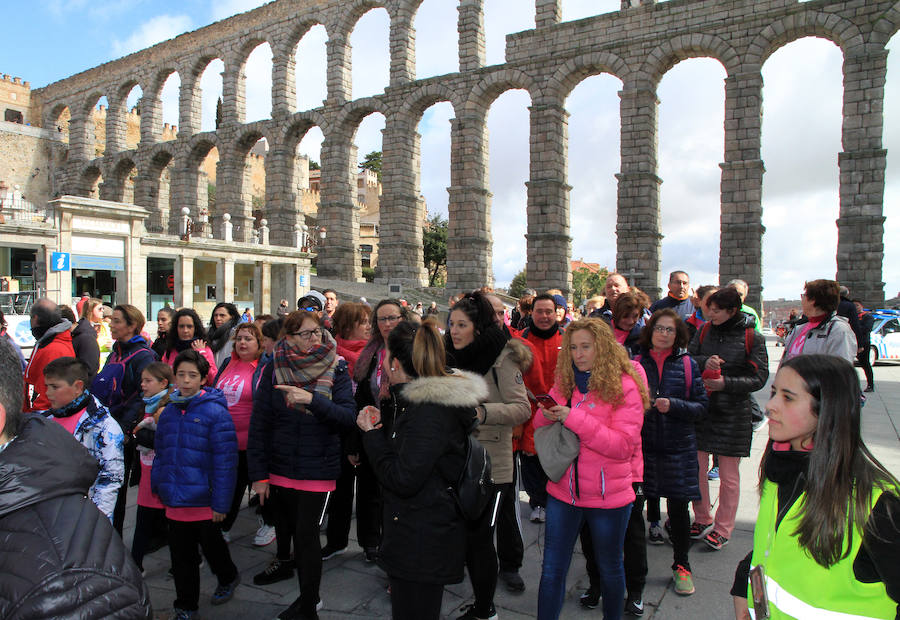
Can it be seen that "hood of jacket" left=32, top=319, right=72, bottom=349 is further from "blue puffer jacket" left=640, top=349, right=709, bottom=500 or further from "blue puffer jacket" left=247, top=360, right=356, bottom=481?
"blue puffer jacket" left=640, top=349, right=709, bottom=500

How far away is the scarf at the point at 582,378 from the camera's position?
3.32 meters

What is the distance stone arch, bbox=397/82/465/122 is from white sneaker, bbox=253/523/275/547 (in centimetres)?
2345

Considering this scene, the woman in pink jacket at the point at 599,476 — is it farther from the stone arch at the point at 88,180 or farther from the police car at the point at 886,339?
the stone arch at the point at 88,180

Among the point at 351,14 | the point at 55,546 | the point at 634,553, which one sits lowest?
the point at 634,553

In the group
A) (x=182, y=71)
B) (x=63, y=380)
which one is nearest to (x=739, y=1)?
(x=63, y=380)

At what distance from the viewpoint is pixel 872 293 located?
19.1 metres

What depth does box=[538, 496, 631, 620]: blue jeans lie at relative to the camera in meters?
3.17

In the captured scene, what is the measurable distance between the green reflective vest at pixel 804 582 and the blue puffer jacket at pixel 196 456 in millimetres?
2986

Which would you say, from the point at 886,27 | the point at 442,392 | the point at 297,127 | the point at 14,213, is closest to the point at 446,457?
the point at 442,392

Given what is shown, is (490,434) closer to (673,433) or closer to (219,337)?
(673,433)

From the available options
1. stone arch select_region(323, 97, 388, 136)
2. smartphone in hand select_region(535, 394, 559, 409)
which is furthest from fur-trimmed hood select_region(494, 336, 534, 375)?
stone arch select_region(323, 97, 388, 136)

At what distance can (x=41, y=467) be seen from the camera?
5.01 feet

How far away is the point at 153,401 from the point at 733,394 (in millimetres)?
4177

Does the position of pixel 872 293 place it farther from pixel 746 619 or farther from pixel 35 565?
pixel 35 565
